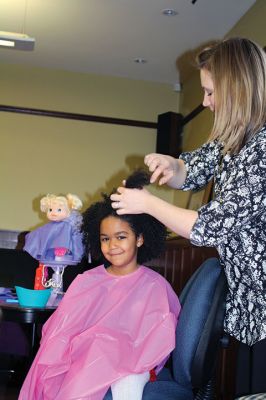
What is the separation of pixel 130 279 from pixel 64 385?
534 mm

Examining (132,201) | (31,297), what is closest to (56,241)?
(31,297)

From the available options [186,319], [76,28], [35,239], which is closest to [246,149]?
[186,319]

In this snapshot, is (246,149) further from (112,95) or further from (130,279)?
(112,95)

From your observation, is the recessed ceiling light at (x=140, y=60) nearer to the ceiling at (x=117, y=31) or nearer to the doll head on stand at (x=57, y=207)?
the ceiling at (x=117, y=31)

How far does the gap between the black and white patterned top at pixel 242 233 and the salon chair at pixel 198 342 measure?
0.05 meters

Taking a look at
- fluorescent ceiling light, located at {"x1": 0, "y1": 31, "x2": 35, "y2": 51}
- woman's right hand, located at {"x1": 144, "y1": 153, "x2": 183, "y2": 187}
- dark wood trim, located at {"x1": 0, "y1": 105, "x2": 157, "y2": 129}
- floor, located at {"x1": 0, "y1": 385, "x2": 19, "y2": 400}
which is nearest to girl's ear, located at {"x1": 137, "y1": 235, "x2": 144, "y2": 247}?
woman's right hand, located at {"x1": 144, "y1": 153, "x2": 183, "y2": 187}

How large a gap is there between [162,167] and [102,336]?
60 centimetres

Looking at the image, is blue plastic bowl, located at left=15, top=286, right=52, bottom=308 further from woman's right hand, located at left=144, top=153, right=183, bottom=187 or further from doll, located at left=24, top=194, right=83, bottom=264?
woman's right hand, located at left=144, top=153, right=183, bottom=187

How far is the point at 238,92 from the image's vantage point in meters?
1.42

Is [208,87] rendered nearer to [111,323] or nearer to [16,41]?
[111,323]

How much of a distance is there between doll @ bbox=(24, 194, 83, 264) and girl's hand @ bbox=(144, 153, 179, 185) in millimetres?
1163

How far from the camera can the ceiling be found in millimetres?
4023

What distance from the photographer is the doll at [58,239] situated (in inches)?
108

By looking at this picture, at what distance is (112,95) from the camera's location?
561 centimetres
